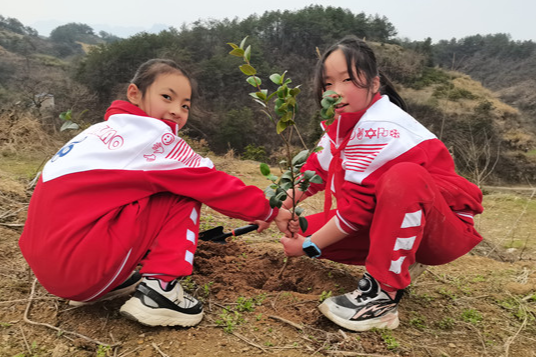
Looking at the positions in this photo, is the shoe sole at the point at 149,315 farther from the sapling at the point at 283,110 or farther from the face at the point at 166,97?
the face at the point at 166,97

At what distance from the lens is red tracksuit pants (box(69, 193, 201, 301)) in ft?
4.79

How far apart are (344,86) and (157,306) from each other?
1210mm

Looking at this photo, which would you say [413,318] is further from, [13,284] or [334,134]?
[13,284]

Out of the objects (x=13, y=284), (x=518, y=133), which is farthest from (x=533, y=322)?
(x=518, y=133)

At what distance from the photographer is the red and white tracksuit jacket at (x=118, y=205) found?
1.41 meters

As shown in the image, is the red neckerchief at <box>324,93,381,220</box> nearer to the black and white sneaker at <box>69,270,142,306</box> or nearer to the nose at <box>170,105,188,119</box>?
the nose at <box>170,105,188,119</box>

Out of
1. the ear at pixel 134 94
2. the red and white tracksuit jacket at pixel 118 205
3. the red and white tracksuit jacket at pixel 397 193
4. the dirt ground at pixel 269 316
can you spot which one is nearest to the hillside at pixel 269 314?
the dirt ground at pixel 269 316

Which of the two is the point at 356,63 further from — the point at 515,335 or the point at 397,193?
the point at 515,335

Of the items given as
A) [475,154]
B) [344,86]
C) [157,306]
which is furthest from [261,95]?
[475,154]

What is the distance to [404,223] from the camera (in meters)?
1.53

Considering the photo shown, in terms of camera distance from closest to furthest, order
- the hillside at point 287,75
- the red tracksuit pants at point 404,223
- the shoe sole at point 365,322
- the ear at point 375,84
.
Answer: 1. the red tracksuit pants at point 404,223
2. the shoe sole at point 365,322
3. the ear at point 375,84
4. the hillside at point 287,75

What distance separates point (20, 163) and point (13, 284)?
395cm

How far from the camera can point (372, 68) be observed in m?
1.86

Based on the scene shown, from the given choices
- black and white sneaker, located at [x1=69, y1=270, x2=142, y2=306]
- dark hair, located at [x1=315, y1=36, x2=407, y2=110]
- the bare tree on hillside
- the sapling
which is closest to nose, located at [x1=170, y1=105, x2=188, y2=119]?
the sapling
